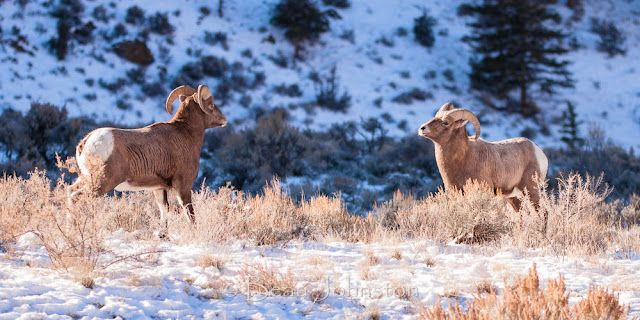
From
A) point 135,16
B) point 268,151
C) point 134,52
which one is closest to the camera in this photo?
point 268,151

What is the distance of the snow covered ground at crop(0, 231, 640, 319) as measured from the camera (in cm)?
405

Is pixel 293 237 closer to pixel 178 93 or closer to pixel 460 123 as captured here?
pixel 178 93

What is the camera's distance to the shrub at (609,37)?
3390 cm

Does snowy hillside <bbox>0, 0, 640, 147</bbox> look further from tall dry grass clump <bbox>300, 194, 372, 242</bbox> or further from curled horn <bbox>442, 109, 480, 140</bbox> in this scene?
curled horn <bbox>442, 109, 480, 140</bbox>

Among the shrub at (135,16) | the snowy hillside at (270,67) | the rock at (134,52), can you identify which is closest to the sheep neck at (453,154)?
the snowy hillside at (270,67)

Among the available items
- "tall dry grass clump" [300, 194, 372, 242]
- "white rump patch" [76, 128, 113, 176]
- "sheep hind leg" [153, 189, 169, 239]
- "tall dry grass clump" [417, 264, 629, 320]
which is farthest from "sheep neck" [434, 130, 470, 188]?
"tall dry grass clump" [417, 264, 629, 320]

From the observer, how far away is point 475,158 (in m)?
8.16

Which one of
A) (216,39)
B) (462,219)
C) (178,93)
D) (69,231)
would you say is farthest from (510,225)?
(216,39)

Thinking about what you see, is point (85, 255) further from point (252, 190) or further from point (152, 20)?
point (152, 20)

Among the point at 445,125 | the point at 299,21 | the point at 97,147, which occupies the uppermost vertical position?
the point at 299,21

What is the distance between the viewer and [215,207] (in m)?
6.16

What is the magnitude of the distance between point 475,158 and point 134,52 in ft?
69.1

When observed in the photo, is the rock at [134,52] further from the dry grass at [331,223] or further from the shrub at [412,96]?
the dry grass at [331,223]

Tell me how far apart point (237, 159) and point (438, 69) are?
1732 centimetres
